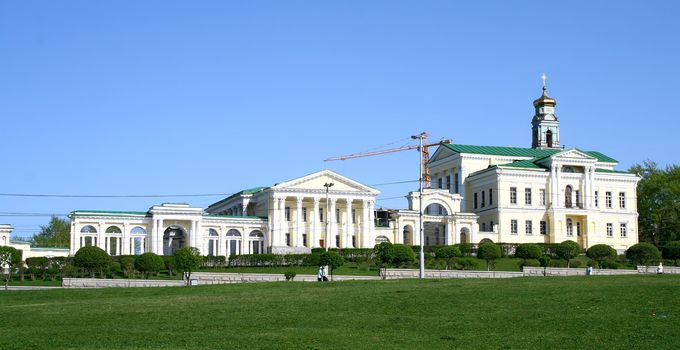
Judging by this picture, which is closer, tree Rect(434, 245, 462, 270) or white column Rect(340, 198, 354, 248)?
tree Rect(434, 245, 462, 270)

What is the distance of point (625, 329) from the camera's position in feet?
77.1

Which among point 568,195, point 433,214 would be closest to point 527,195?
point 568,195

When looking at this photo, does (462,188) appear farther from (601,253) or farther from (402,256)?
(402,256)

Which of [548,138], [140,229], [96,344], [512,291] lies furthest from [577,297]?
[548,138]

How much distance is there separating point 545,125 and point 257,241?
34.9 metres

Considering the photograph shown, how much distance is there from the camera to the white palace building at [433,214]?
76.8m

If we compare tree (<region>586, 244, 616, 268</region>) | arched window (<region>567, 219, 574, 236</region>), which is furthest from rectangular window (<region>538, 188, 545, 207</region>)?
tree (<region>586, 244, 616, 268</region>)

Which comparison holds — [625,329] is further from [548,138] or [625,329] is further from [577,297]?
[548,138]

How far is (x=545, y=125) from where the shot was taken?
9919 centimetres

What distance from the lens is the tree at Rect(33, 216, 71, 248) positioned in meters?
107

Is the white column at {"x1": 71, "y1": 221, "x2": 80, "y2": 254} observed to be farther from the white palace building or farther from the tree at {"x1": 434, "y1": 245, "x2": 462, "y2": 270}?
the tree at {"x1": 434, "y1": 245, "x2": 462, "y2": 270}

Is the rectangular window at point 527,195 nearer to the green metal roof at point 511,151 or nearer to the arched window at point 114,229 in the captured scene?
the green metal roof at point 511,151

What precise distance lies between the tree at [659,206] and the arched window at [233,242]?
136 ft

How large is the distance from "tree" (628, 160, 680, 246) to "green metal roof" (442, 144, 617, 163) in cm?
545
